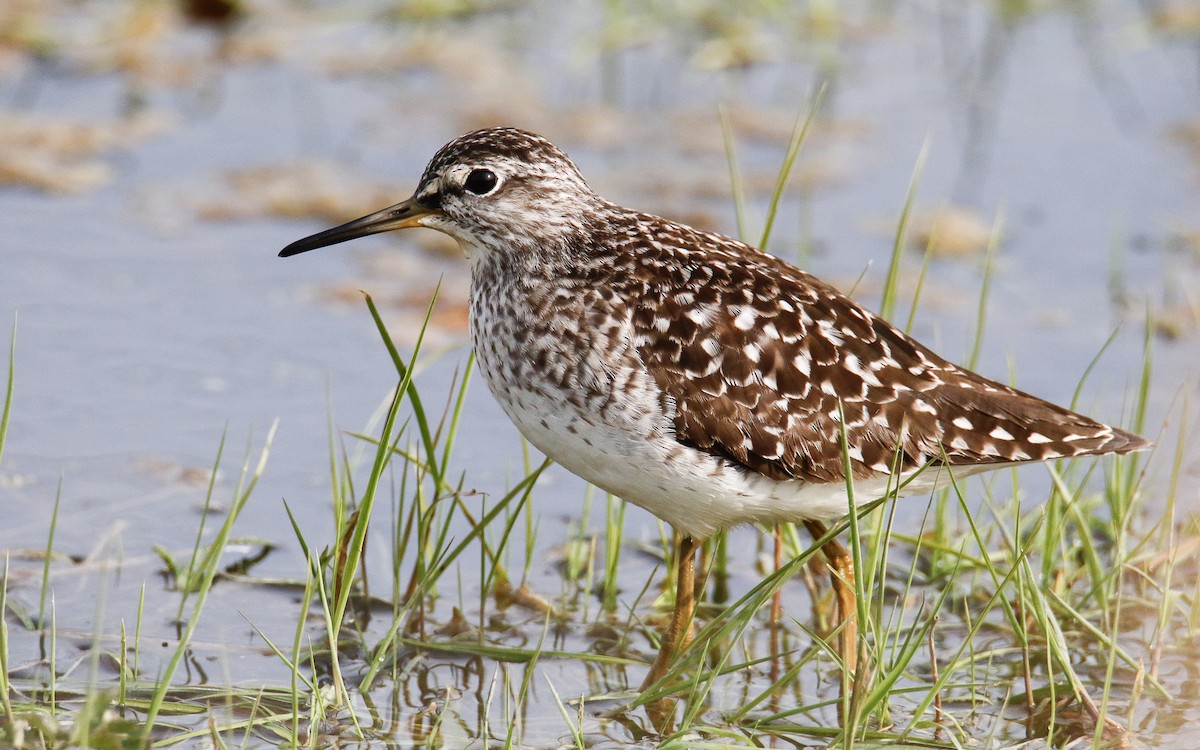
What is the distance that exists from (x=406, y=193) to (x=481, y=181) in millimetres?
3882

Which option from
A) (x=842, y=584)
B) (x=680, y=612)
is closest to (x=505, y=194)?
(x=680, y=612)

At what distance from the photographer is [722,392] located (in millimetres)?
5500

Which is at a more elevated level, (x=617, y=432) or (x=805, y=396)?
(x=805, y=396)

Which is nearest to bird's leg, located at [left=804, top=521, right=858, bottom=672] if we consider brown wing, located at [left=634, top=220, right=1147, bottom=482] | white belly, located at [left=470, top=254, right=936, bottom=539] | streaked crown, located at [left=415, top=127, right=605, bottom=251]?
white belly, located at [left=470, top=254, right=936, bottom=539]

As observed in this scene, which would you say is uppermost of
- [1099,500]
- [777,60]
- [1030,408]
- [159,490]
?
[777,60]

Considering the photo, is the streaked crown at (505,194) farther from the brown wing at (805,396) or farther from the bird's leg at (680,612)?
the bird's leg at (680,612)

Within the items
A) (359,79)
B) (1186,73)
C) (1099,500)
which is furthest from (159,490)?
(1186,73)

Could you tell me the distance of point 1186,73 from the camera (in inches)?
465

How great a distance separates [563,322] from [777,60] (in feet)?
21.7

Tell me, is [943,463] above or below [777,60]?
below

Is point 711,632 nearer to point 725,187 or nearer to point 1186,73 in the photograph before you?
point 725,187

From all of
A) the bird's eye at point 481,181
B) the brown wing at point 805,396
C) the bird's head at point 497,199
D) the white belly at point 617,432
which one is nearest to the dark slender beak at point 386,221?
the bird's head at point 497,199

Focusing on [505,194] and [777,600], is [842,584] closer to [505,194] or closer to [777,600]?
[777,600]

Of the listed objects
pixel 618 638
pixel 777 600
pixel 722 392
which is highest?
pixel 722 392
